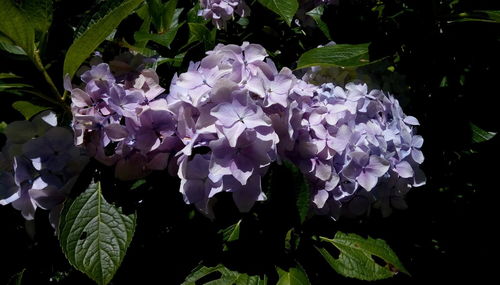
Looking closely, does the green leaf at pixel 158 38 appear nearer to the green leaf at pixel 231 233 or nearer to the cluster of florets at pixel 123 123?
the cluster of florets at pixel 123 123

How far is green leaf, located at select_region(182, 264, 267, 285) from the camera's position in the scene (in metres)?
1.01

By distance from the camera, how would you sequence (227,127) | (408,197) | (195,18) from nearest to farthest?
(227,127) < (195,18) < (408,197)

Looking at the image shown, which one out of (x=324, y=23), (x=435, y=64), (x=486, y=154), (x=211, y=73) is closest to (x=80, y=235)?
(x=211, y=73)

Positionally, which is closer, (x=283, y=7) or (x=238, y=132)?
(x=238, y=132)

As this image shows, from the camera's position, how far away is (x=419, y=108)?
163cm

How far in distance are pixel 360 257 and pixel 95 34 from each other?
714 millimetres

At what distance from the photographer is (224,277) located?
40.2 inches

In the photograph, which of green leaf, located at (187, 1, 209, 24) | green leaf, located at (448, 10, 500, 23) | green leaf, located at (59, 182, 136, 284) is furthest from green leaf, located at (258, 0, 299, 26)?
green leaf, located at (59, 182, 136, 284)

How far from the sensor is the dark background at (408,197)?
1.13 meters

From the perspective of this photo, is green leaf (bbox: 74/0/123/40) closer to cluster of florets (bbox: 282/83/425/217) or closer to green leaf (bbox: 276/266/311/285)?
cluster of florets (bbox: 282/83/425/217)

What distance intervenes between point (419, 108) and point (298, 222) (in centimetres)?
76

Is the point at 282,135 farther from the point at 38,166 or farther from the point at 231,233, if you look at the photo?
the point at 38,166

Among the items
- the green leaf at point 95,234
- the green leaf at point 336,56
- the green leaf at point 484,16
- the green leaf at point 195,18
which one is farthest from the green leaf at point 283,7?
the green leaf at point 95,234

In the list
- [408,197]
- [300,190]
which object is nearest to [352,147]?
[300,190]
